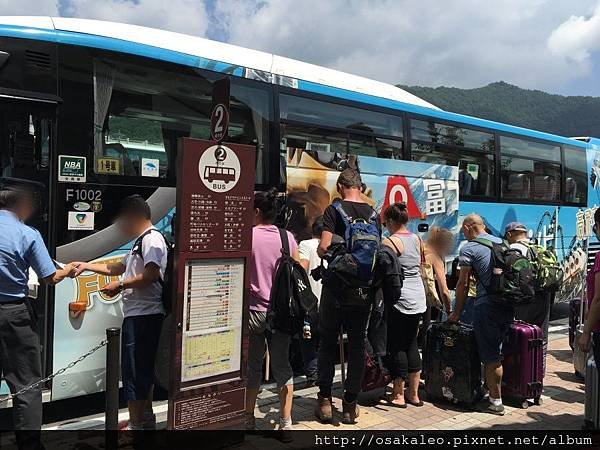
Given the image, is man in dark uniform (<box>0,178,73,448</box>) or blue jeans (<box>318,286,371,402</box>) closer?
man in dark uniform (<box>0,178,73,448</box>)

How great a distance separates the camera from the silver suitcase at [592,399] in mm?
4515

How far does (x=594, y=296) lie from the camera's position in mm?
4098

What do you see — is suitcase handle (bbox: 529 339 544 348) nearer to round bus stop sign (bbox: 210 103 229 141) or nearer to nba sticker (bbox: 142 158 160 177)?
round bus stop sign (bbox: 210 103 229 141)

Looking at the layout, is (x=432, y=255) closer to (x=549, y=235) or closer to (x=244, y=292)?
(x=244, y=292)

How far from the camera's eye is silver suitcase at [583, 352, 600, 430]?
14.8 ft

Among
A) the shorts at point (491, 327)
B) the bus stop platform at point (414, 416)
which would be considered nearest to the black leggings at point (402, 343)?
the bus stop platform at point (414, 416)

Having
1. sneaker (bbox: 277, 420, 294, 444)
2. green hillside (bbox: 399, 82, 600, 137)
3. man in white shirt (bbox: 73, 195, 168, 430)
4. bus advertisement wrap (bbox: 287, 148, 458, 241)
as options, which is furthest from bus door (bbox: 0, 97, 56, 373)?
green hillside (bbox: 399, 82, 600, 137)

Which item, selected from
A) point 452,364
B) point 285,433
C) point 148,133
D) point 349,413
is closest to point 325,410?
point 349,413

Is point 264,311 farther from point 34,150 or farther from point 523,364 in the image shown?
point 523,364

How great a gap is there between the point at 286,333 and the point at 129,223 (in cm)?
157

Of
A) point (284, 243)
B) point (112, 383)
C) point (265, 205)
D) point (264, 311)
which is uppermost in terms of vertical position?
point (265, 205)

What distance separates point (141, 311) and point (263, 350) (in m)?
1.06

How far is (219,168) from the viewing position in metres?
3.82

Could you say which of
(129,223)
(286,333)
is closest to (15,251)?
(129,223)
